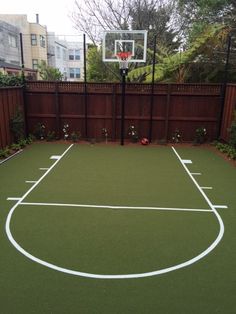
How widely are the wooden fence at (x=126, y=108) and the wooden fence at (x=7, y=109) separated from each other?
0.93 meters

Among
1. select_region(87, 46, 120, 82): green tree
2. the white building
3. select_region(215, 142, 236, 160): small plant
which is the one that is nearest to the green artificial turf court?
select_region(215, 142, 236, 160): small plant

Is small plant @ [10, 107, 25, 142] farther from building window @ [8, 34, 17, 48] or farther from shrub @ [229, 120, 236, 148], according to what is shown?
building window @ [8, 34, 17, 48]

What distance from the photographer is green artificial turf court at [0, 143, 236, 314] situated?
8.97 feet

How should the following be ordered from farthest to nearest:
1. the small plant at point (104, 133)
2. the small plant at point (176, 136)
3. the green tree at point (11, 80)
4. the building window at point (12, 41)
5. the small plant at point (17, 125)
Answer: the building window at point (12, 41) < the small plant at point (104, 133) < the small plant at point (176, 136) < the green tree at point (11, 80) < the small plant at point (17, 125)

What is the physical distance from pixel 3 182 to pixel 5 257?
2.90 m

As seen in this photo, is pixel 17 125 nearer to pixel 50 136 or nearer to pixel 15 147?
pixel 15 147

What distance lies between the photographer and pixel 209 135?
10.0 m

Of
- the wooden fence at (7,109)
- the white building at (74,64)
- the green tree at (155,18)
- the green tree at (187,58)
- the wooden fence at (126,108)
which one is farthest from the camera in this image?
the white building at (74,64)

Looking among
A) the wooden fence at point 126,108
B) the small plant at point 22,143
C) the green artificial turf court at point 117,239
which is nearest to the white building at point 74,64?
the wooden fence at point 126,108

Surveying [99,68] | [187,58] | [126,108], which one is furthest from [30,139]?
[99,68]

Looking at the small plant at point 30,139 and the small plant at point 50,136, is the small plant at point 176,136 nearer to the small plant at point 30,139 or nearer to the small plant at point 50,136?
the small plant at point 50,136

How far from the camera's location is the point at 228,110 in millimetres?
9078

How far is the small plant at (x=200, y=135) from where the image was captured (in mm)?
9802

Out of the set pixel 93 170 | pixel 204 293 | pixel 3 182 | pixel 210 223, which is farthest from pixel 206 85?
pixel 204 293
